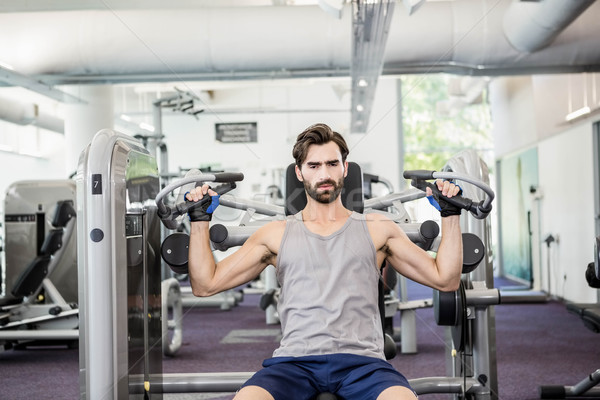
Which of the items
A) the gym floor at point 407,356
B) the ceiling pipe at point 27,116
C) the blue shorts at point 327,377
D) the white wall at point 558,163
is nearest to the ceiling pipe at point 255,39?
the white wall at point 558,163

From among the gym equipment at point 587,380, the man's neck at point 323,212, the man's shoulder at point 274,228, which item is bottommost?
the gym equipment at point 587,380

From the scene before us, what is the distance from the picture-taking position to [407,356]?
403cm

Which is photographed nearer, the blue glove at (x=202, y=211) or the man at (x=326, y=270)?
the man at (x=326, y=270)

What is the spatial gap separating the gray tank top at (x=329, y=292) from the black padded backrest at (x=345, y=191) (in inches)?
15.3

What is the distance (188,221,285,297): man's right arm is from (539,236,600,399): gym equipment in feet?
4.83

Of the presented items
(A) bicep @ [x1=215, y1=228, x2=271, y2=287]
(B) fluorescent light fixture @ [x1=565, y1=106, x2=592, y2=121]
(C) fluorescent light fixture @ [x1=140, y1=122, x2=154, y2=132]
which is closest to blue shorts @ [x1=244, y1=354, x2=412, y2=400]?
(A) bicep @ [x1=215, y1=228, x2=271, y2=287]

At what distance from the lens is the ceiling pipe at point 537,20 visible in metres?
3.96

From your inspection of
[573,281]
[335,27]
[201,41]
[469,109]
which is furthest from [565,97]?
[201,41]

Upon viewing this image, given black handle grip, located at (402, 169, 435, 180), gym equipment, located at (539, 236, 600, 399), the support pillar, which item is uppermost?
the support pillar

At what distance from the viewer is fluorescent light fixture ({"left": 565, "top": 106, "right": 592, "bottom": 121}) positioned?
5637 mm

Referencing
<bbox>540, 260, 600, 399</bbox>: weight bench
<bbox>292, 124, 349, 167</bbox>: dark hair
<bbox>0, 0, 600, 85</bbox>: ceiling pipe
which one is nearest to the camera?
<bbox>292, 124, 349, 167</bbox>: dark hair

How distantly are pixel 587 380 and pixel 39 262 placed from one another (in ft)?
10.7

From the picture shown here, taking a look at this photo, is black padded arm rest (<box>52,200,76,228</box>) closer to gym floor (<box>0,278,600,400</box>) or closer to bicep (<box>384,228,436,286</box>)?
gym floor (<box>0,278,600,400</box>)

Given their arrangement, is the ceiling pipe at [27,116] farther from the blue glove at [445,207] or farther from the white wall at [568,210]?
the blue glove at [445,207]
